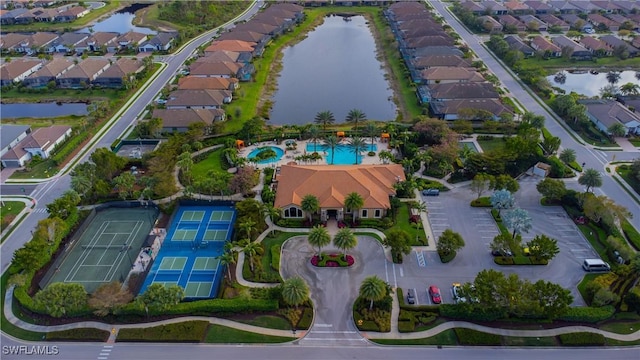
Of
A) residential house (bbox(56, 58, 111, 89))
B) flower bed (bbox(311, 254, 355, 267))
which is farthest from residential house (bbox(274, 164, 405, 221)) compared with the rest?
residential house (bbox(56, 58, 111, 89))

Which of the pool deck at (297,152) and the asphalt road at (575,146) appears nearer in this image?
the asphalt road at (575,146)

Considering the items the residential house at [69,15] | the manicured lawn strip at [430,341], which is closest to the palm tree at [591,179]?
the manicured lawn strip at [430,341]

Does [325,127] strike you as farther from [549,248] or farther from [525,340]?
[525,340]

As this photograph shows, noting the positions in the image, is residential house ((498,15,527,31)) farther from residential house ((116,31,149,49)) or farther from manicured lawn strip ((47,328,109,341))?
manicured lawn strip ((47,328,109,341))

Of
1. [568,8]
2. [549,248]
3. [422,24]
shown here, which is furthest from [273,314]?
[568,8]

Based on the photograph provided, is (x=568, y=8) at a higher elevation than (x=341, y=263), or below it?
higher

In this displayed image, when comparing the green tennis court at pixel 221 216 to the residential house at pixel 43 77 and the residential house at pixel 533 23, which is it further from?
the residential house at pixel 533 23

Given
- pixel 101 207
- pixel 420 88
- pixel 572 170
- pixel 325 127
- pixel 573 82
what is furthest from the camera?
pixel 573 82
